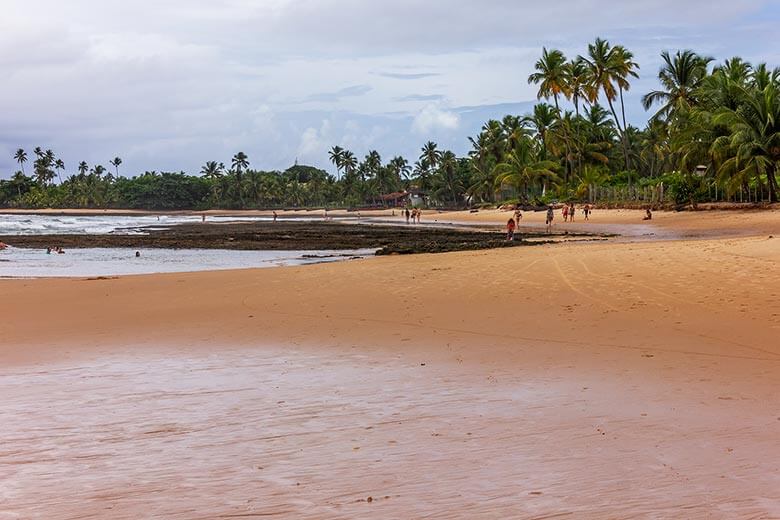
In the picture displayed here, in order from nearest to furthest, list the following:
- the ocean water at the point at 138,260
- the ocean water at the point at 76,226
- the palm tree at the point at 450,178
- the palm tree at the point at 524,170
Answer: the ocean water at the point at 138,260 < the ocean water at the point at 76,226 < the palm tree at the point at 524,170 < the palm tree at the point at 450,178

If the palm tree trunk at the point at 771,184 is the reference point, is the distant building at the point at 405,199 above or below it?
above

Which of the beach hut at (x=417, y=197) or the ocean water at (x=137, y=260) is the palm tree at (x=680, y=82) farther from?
the beach hut at (x=417, y=197)

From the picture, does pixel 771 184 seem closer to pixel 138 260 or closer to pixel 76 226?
pixel 138 260

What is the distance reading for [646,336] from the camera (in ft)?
27.5

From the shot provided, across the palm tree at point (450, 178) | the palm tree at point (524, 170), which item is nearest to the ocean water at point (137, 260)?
→ the palm tree at point (524, 170)

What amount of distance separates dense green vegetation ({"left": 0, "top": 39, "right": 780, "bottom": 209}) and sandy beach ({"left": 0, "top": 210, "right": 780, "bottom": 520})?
32177 mm

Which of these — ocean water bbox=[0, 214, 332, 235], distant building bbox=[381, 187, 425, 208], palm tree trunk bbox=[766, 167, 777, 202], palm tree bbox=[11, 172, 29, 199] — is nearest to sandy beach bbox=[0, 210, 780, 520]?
palm tree trunk bbox=[766, 167, 777, 202]

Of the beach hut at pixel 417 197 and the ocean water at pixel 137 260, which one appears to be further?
the beach hut at pixel 417 197

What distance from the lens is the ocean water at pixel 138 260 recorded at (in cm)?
2256

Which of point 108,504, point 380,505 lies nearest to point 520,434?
point 380,505

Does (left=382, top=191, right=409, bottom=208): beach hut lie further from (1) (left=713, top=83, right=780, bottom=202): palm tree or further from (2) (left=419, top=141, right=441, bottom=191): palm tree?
(1) (left=713, top=83, right=780, bottom=202): palm tree

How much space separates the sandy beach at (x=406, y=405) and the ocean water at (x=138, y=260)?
10.6 m

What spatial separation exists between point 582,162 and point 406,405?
71089mm

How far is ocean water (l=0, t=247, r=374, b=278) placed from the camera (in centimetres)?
2256
